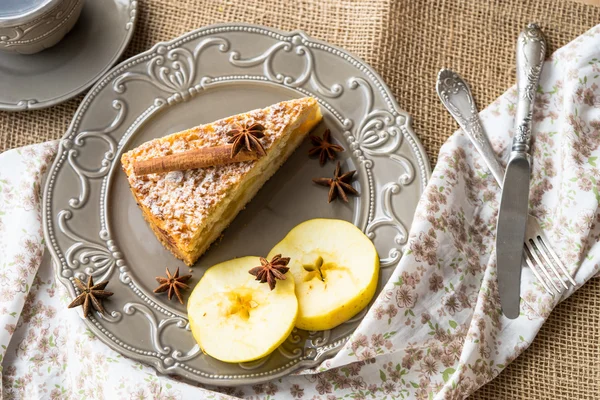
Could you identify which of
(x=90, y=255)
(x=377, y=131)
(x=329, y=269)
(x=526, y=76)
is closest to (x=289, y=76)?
(x=377, y=131)

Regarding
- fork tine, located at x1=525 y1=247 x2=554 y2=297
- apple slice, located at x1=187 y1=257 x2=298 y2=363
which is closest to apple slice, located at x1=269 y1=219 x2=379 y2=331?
apple slice, located at x1=187 y1=257 x2=298 y2=363

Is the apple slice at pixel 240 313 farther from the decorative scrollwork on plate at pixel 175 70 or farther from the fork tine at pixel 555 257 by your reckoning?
the fork tine at pixel 555 257

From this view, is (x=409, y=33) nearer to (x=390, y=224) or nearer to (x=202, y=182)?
(x=390, y=224)

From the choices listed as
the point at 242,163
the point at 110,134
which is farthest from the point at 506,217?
the point at 110,134

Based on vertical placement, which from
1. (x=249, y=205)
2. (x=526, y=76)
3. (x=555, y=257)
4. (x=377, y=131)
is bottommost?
(x=249, y=205)

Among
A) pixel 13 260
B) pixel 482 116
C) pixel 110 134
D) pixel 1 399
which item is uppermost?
pixel 482 116

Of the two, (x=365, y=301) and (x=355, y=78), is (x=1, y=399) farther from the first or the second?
(x=355, y=78)
